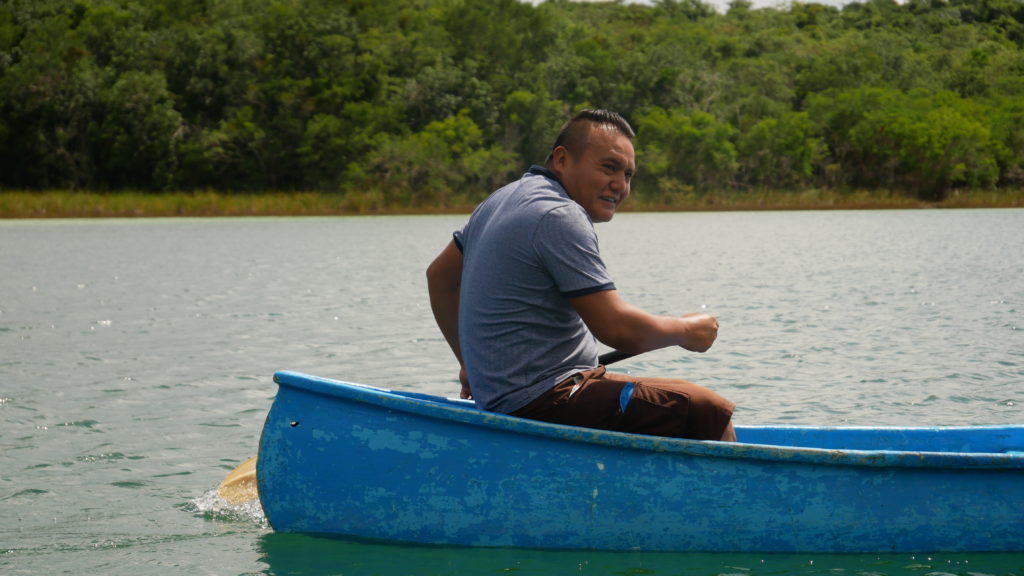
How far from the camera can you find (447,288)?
4.44 meters

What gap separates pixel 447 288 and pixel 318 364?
522cm

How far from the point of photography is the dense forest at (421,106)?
5169 centimetres

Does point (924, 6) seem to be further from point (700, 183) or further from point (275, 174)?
point (275, 174)

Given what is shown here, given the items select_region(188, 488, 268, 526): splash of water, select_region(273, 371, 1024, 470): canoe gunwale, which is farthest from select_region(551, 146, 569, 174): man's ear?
select_region(188, 488, 268, 526): splash of water

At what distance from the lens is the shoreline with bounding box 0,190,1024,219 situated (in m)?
44.5

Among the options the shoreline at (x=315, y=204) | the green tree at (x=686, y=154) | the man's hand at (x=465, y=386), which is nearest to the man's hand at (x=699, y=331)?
the man's hand at (x=465, y=386)

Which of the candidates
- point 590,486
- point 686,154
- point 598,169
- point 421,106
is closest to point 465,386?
point 590,486

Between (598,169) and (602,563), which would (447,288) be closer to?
(598,169)

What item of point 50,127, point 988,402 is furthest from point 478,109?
point 988,402

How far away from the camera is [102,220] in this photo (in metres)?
42.0

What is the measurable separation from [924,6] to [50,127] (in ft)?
219

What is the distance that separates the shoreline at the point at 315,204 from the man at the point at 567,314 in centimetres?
4197

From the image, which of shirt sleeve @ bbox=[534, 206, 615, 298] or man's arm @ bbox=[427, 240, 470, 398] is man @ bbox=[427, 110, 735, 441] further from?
man's arm @ bbox=[427, 240, 470, 398]

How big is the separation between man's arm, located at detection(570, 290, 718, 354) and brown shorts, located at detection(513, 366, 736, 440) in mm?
181
